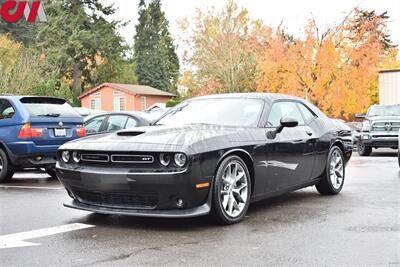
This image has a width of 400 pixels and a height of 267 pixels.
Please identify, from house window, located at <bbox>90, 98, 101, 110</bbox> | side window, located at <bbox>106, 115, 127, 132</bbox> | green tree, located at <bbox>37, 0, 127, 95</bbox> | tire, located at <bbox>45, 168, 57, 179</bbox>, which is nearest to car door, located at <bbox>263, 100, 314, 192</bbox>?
side window, located at <bbox>106, 115, 127, 132</bbox>

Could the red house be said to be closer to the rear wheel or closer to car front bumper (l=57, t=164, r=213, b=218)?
the rear wheel

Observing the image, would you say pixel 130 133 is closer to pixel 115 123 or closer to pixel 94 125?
pixel 115 123

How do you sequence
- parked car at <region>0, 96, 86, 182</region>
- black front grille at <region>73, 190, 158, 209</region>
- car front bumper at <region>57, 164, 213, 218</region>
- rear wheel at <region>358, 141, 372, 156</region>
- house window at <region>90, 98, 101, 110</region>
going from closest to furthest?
1. car front bumper at <region>57, 164, 213, 218</region>
2. black front grille at <region>73, 190, 158, 209</region>
3. parked car at <region>0, 96, 86, 182</region>
4. rear wheel at <region>358, 141, 372, 156</region>
5. house window at <region>90, 98, 101, 110</region>

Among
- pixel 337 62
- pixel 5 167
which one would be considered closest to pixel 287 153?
pixel 5 167

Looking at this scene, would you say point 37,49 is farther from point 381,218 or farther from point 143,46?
point 381,218

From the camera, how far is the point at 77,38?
53906 millimetres

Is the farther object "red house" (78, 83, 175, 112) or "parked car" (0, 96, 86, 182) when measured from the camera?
"red house" (78, 83, 175, 112)

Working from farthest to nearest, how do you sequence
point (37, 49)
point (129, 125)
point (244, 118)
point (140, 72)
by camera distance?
point (140, 72) → point (37, 49) → point (129, 125) → point (244, 118)

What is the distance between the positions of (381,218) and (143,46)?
70178 mm

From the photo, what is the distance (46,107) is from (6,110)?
0.70 meters

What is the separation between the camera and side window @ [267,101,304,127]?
6.83 metres

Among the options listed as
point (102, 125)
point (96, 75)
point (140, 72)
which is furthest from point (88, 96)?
point (102, 125)

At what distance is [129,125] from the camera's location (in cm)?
1178

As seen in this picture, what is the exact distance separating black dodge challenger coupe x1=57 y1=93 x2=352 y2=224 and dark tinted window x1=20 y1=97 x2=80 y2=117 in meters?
3.66
